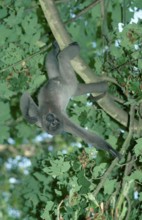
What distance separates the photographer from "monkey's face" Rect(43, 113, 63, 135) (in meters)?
4.71

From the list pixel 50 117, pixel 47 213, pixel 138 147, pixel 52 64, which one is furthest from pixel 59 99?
pixel 47 213

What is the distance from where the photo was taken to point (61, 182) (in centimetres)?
474

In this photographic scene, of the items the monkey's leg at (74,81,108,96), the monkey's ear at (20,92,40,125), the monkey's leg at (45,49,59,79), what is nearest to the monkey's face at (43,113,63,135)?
the monkey's ear at (20,92,40,125)

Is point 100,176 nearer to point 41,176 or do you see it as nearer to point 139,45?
point 139,45

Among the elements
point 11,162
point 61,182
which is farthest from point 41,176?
point 11,162

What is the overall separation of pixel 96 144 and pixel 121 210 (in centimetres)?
115

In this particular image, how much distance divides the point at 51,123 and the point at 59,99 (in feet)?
1.32

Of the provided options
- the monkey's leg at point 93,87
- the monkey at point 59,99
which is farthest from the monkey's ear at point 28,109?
the monkey's leg at point 93,87

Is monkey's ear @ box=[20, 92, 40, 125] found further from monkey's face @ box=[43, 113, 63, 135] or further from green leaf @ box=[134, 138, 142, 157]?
green leaf @ box=[134, 138, 142, 157]

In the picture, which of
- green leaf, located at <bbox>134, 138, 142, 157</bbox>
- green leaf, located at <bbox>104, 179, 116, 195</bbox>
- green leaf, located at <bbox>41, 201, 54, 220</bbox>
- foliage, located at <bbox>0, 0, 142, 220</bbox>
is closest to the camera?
foliage, located at <bbox>0, 0, 142, 220</bbox>

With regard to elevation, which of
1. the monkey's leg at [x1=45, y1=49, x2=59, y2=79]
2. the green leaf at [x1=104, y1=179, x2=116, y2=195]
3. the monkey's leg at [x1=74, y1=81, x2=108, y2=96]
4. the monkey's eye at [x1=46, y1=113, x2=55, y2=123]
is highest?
the monkey's leg at [x1=45, y1=49, x2=59, y2=79]

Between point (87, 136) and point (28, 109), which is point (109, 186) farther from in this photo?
point (28, 109)

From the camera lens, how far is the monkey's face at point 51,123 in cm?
471

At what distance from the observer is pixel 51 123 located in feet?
15.4
